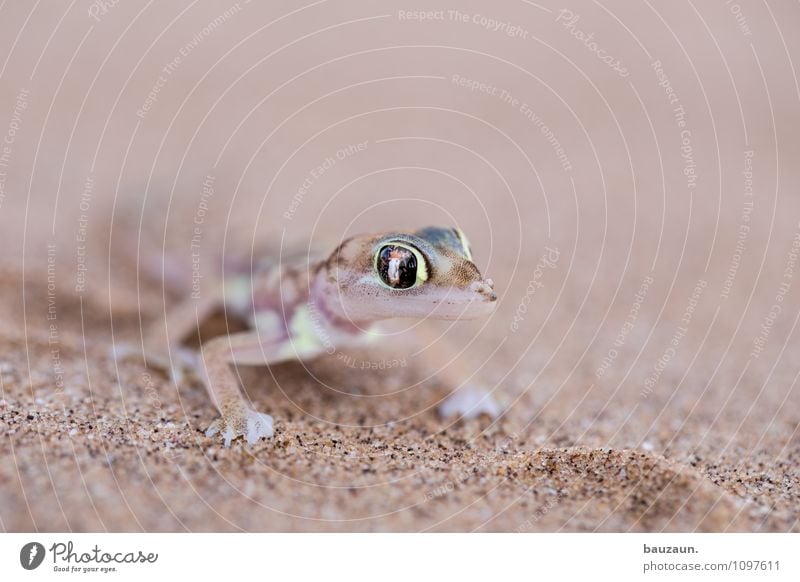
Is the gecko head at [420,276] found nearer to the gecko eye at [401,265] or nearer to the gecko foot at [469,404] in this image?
the gecko eye at [401,265]

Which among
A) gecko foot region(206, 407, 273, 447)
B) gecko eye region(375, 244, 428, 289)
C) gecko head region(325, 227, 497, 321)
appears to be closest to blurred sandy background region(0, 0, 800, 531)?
gecko foot region(206, 407, 273, 447)

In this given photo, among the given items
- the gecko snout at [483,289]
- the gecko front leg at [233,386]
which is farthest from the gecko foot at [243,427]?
the gecko snout at [483,289]

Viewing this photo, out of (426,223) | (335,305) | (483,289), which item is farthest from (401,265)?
(426,223)

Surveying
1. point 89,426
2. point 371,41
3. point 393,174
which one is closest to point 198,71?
point 371,41

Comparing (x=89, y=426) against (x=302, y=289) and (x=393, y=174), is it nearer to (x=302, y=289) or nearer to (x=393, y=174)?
(x=302, y=289)

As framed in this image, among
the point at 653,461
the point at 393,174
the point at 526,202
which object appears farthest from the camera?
the point at 393,174
